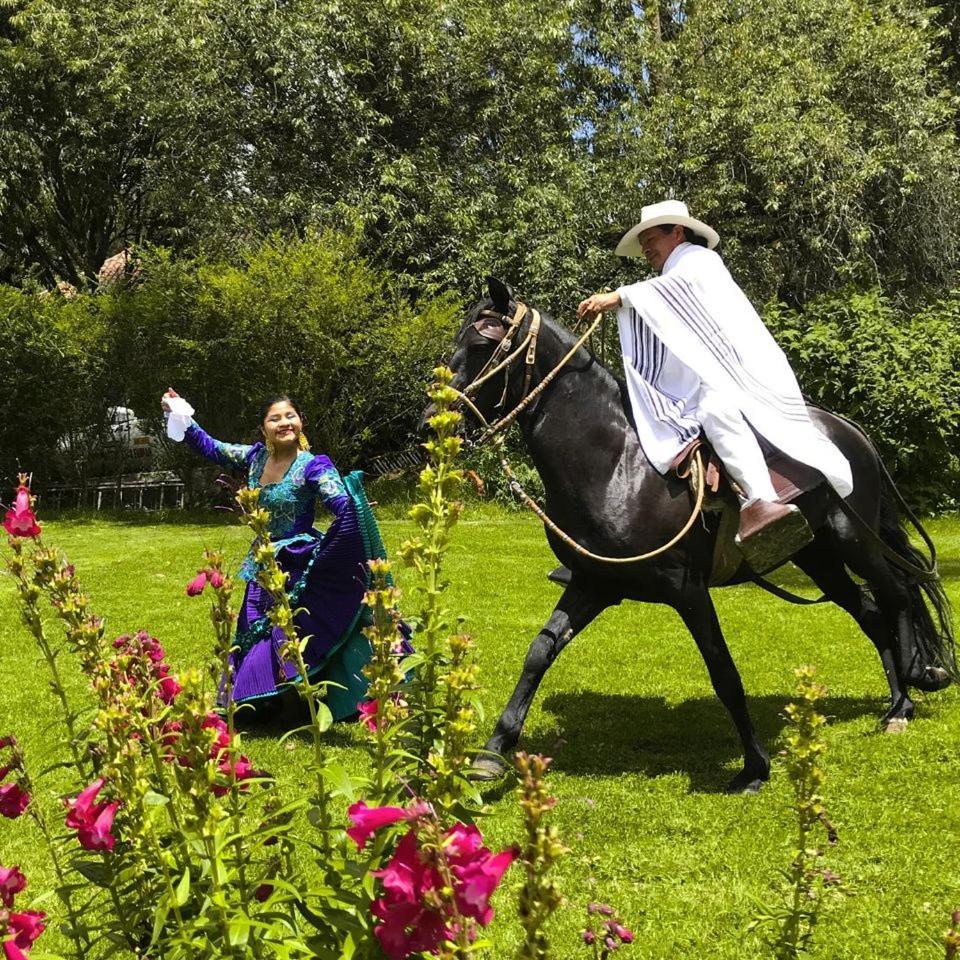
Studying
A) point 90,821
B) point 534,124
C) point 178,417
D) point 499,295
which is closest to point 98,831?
point 90,821

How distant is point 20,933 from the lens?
1.57 metres

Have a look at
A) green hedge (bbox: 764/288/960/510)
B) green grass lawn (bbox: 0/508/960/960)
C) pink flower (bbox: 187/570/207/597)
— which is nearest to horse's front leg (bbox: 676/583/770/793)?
green grass lawn (bbox: 0/508/960/960)

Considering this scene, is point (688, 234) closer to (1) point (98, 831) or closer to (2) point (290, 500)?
(2) point (290, 500)

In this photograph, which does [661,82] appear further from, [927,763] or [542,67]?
[927,763]

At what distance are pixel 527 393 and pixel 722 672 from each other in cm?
159

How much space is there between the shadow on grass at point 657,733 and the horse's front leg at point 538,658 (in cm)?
23

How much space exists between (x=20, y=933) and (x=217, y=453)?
441cm

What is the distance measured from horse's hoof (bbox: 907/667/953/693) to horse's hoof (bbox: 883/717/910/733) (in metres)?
0.22

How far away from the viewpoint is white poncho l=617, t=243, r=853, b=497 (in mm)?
4426

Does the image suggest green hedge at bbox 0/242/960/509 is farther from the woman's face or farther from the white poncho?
the white poncho

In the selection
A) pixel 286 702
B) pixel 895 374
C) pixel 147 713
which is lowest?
pixel 286 702

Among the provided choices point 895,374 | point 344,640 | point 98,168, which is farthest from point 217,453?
point 98,168

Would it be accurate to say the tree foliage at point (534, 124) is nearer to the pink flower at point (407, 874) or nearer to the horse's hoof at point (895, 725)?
the horse's hoof at point (895, 725)

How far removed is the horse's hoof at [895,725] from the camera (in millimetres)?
5109
